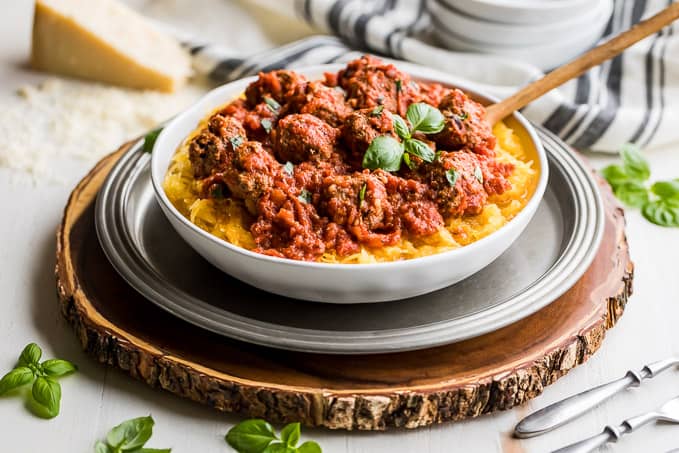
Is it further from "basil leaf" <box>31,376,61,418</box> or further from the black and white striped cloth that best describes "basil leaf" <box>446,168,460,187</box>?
the black and white striped cloth

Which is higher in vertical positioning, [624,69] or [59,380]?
[624,69]

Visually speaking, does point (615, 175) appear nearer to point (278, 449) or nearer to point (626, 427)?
point (626, 427)

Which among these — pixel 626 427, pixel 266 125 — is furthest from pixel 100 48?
pixel 626 427

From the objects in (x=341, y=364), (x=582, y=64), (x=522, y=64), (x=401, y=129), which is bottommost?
(x=341, y=364)

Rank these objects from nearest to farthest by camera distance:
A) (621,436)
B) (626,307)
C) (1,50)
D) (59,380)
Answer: (621,436) → (59,380) → (626,307) → (1,50)

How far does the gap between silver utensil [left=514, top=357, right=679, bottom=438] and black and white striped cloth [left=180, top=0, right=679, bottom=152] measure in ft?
7.76

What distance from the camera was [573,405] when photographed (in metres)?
3.86

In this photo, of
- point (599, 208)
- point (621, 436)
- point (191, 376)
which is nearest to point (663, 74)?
point (599, 208)

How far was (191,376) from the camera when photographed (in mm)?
3785

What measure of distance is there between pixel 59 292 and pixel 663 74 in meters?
4.58

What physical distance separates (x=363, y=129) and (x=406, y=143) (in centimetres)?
21

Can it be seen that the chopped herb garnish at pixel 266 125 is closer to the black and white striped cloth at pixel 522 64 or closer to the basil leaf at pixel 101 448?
the basil leaf at pixel 101 448

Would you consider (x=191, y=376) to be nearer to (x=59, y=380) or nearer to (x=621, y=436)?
(x=59, y=380)

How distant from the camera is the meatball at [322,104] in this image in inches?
174
